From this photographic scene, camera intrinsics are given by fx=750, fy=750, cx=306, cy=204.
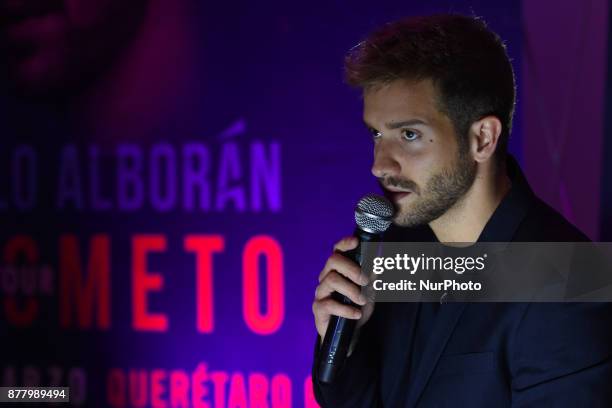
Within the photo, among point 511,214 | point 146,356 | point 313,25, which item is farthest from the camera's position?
point 146,356

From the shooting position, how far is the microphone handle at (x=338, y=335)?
4.80 feet

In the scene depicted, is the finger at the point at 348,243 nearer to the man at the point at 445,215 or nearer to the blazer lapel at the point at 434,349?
the man at the point at 445,215

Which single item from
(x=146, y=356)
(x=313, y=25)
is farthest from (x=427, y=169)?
(x=146, y=356)

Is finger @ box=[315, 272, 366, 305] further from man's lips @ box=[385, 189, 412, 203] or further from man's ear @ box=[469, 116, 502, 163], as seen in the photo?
man's ear @ box=[469, 116, 502, 163]

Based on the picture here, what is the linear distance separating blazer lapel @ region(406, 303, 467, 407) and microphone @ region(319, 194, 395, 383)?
0.18 meters

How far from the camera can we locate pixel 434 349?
1.55 metres

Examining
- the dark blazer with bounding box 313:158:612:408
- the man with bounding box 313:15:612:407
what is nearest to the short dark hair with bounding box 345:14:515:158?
the man with bounding box 313:15:612:407

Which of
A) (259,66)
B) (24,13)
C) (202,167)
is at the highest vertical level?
(24,13)

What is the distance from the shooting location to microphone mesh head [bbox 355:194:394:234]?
1.46 metres

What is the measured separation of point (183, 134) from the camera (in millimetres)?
2916

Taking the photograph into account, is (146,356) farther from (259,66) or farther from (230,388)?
(259,66)

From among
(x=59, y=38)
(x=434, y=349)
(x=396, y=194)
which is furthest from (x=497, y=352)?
(x=59, y=38)

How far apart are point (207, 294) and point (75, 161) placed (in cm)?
77

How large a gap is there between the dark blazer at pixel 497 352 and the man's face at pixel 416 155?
118mm
